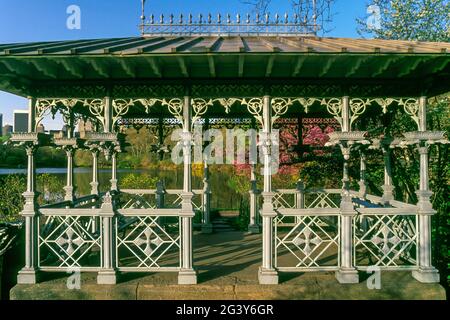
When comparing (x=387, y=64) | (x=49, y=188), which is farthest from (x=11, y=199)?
(x=387, y=64)

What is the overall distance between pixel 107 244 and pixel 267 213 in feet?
9.24

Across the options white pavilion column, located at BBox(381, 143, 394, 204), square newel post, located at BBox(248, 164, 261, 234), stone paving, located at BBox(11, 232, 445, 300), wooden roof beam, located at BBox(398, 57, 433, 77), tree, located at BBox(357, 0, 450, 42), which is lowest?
stone paving, located at BBox(11, 232, 445, 300)

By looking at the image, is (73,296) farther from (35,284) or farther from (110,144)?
(110,144)

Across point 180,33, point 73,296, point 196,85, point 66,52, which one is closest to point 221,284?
point 73,296

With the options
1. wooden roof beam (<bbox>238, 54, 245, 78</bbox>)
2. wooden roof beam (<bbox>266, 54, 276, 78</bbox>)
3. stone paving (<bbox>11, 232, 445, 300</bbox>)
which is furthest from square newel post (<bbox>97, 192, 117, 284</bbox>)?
wooden roof beam (<bbox>266, 54, 276, 78</bbox>)

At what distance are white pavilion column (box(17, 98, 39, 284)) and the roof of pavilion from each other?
107 centimetres

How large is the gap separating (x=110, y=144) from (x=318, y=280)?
4379 millimetres

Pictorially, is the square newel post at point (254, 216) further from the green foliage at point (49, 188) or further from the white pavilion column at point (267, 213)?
the green foliage at point (49, 188)

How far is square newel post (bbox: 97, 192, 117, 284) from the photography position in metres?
5.37

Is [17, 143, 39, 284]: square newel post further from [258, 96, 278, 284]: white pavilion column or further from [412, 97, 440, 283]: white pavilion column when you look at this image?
[412, 97, 440, 283]: white pavilion column

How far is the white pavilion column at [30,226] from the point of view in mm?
5418

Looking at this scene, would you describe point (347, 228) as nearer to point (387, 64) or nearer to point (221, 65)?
point (387, 64)

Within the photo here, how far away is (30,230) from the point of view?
5.53m

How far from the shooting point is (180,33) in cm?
849
